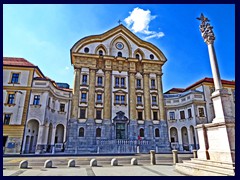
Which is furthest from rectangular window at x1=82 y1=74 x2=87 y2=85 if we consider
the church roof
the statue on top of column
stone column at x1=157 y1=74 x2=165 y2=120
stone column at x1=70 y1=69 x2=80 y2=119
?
the statue on top of column

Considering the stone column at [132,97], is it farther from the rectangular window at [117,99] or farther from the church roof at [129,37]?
the church roof at [129,37]

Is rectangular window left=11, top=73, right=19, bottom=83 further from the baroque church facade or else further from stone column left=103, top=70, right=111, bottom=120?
stone column left=103, top=70, right=111, bottom=120

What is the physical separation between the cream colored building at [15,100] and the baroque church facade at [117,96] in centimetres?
662

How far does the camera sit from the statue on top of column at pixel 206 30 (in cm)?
977

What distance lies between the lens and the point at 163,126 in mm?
29234

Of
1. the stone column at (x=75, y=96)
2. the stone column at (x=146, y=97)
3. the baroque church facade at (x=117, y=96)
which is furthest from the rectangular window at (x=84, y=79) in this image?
the stone column at (x=146, y=97)

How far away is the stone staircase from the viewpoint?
246 inches

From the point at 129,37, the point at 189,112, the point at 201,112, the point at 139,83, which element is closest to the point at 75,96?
the point at 139,83

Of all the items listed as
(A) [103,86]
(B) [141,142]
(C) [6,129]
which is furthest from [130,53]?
(C) [6,129]

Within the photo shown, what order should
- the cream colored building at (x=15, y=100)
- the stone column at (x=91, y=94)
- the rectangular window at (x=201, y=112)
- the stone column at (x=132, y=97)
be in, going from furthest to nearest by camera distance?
the stone column at (x=132, y=97), the rectangular window at (x=201, y=112), the stone column at (x=91, y=94), the cream colored building at (x=15, y=100)

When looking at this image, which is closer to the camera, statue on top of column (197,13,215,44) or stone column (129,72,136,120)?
statue on top of column (197,13,215,44)

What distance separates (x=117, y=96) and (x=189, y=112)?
13161mm

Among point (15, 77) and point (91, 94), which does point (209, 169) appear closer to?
point (91, 94)

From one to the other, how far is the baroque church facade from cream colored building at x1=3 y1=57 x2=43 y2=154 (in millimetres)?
6619
